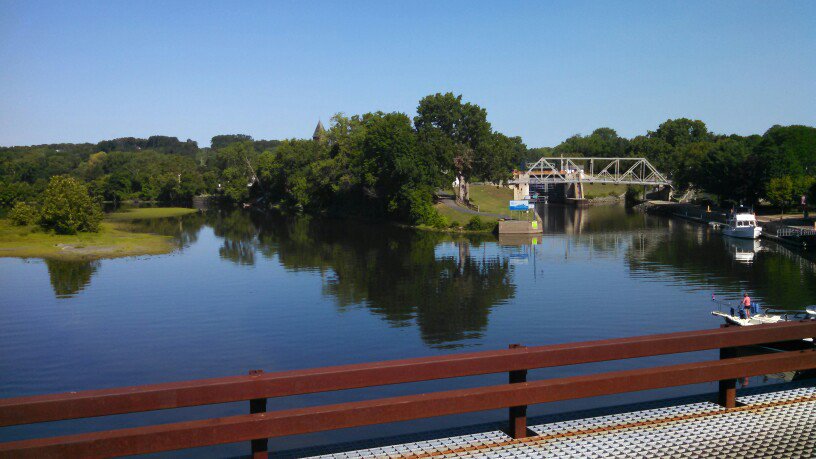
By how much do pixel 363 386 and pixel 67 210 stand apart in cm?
7022

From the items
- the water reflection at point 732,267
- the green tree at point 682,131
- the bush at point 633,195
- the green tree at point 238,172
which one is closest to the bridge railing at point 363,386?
the water reflection at point 732,267

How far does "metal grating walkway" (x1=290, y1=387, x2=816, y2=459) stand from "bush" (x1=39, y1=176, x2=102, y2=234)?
69.9 meters

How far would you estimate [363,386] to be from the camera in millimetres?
6371

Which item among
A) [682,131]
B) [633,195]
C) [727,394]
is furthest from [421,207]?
[682,131]

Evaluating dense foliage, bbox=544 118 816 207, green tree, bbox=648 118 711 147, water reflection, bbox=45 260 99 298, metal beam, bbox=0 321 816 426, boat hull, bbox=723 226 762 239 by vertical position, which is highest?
green tree, bbox=648 118 711 147

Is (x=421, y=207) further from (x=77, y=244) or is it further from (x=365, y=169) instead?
(x=77, y=244)

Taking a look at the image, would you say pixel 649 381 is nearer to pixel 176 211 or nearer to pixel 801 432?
pixel 801 432

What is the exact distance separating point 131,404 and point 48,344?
88.4 feet

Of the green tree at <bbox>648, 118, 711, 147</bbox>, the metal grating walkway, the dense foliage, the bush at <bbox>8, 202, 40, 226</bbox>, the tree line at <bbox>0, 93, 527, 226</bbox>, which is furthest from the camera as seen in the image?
the green tree at <bbox>648, 118, 711, 147</bbox>

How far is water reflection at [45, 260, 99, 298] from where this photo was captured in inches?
1677

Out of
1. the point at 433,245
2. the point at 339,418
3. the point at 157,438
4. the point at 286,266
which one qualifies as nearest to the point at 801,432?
the point at 339,418

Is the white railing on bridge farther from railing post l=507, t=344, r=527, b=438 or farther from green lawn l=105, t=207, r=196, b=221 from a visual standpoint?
green lawn l=105, t=207, r=196, b=221

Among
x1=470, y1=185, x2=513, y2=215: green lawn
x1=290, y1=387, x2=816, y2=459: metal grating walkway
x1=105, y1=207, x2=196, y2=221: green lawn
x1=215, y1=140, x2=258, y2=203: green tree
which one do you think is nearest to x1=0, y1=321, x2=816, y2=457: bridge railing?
x1=290, y1=387, x2=816, y2=459: metal grating walkway

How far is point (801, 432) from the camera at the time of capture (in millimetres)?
7184
